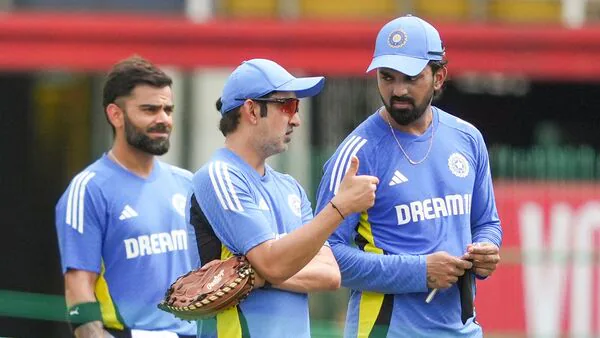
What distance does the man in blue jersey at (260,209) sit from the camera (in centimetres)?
509

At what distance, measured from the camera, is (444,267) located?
570 centimetres

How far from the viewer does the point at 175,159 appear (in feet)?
46.9

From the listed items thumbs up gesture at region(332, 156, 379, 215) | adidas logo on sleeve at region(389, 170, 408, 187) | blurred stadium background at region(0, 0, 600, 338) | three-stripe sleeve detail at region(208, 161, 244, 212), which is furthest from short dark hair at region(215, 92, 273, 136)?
blurred stadium background at region(0, 0, 600, 338)

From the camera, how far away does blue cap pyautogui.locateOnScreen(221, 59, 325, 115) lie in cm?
Result: 532

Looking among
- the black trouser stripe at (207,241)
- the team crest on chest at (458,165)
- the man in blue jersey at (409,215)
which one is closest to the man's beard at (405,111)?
the man in blue jersey at (409,215)

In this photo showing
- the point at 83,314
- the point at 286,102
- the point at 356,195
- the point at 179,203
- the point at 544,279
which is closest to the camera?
the point at 356,195

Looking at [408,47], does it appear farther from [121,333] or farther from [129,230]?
[121,333]

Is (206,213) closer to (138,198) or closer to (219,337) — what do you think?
(219,337)

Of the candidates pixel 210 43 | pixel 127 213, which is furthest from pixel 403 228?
pixel 210 43

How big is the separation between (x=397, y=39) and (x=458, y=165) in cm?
56

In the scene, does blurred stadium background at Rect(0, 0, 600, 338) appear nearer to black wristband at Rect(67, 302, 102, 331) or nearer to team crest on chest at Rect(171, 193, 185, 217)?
team crest on chest at Rect(171, 193, 185, 217)

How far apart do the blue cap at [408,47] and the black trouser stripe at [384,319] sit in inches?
36.0

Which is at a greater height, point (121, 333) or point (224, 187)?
point (224, 187)

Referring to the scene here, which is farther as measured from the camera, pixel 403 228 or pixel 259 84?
pixel 403 228
